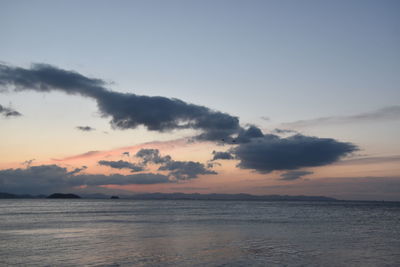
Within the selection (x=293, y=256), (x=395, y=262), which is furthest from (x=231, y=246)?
(x=395, y=262)

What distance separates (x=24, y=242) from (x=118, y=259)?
1761cm

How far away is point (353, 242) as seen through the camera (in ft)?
141

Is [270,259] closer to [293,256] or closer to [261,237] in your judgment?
[293,256]

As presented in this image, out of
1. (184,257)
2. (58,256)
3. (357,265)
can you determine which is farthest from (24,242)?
(357,265)

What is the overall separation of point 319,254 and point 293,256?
3.28m

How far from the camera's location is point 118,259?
100ft

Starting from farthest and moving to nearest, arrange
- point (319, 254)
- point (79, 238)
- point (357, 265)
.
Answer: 1. point (79, 238)
2. point (319, 254)
3. point (357, 265)

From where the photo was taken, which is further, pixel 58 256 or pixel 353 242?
pixel 353 242

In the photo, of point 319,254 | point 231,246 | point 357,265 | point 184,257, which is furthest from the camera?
point 231,246

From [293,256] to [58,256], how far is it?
72.0 feet

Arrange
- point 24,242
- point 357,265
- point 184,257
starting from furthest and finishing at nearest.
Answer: point 24,242
point 184,257
point 357,265

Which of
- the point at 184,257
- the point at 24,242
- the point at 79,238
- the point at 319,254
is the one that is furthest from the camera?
the point at 79,238

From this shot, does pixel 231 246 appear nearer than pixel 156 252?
No

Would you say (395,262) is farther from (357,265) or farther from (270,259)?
(270,259)
